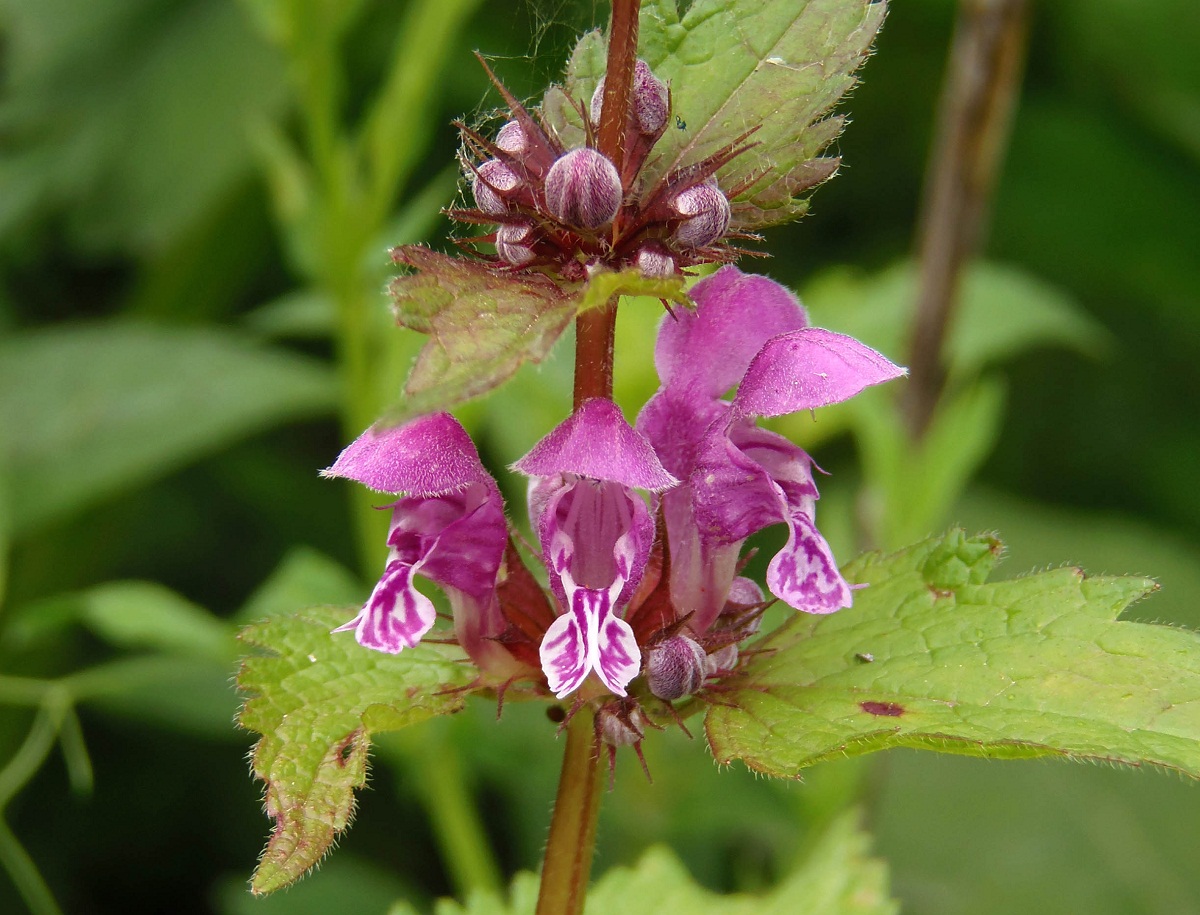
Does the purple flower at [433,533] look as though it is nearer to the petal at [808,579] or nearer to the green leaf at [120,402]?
the petal at [808,579]

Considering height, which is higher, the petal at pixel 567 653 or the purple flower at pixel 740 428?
the purple flower at pixel 740 428

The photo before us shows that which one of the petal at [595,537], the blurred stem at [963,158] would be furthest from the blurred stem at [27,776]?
the blurred stem at [963,158]

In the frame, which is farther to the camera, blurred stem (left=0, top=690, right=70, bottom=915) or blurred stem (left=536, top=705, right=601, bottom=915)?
blurred stem (left=0, top=690, right=70, bottom=915)

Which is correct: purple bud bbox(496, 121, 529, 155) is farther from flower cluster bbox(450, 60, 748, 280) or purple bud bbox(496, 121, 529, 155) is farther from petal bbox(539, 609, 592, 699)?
petal bbox(539, 609, 592, 699)

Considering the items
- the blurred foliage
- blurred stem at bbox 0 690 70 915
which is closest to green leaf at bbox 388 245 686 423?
the blurred foliage

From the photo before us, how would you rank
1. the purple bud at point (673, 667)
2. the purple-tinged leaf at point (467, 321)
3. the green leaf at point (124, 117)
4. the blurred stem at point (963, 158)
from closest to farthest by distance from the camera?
the purple-tinged leaf at point (467, 321)
the purple bud at point (673, 667)
the blurred stem at point (963, 158)
the green leaf at point (124, 117)
